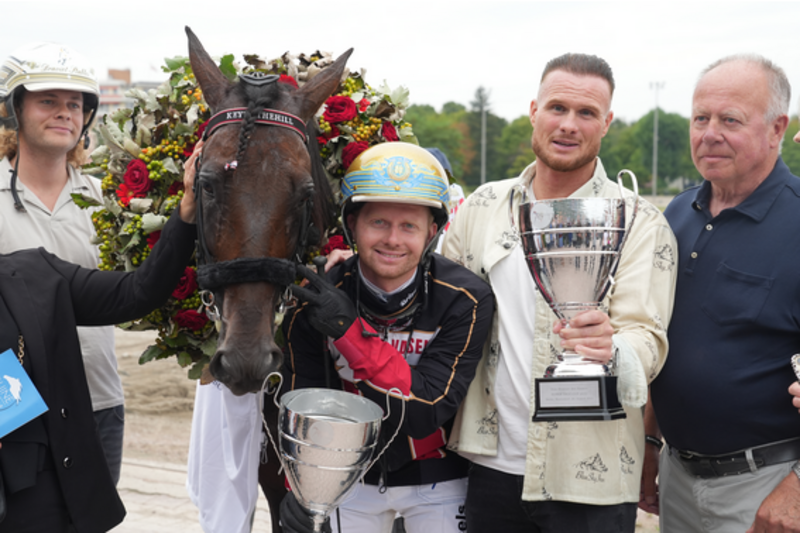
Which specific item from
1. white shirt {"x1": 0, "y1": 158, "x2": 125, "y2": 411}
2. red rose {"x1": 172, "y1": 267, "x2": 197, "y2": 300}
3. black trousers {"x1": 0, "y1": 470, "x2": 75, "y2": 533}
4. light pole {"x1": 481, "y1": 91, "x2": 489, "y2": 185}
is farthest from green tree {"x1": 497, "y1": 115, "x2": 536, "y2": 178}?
black trousers {"x1": 0, "y1": 470, "x2": 75, "y2": 533}

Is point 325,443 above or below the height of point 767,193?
below

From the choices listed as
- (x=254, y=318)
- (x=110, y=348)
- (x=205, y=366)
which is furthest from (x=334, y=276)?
(x=110, y=348)

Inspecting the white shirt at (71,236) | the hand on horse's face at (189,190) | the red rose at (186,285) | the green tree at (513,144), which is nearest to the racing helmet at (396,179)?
the hand on horse's face at (189,190)

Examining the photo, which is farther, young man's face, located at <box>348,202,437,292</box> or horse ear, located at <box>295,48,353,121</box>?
horse ear, located at <box>295,48,353,121</box>

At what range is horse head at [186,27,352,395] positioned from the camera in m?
2.18

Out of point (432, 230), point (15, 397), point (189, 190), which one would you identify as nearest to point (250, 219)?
point (189, 190)

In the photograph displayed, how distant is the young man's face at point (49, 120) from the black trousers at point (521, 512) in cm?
245

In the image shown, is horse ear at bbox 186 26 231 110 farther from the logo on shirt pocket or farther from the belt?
the belt

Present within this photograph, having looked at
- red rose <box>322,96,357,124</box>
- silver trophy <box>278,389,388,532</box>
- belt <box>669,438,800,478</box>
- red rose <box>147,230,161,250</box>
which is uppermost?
red rose <box>322,96,357,124</box>

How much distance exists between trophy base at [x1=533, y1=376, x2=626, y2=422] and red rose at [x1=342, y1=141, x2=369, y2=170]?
52.0 inches

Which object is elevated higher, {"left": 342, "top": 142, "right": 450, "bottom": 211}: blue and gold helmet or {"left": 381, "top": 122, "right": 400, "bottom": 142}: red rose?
{"left": 381, "top": 122, "right": 400, "bottom": 142}: red rose

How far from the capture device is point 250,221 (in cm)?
224

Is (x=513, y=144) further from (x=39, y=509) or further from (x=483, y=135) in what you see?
(x=39, y=509)

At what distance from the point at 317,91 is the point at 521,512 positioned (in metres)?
1.84
